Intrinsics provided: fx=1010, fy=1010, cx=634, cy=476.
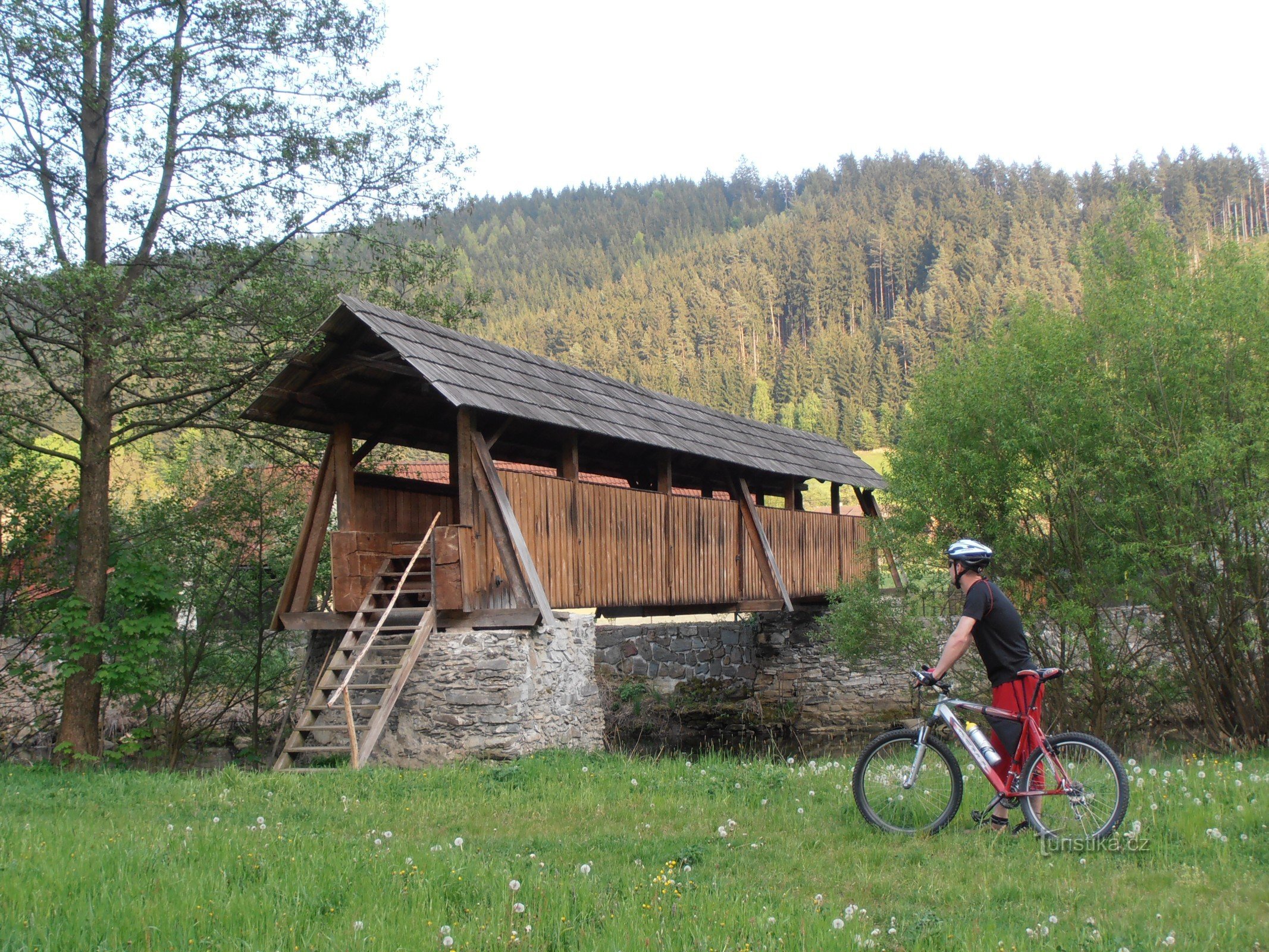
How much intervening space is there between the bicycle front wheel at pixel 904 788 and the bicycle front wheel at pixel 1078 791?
395 millimetres

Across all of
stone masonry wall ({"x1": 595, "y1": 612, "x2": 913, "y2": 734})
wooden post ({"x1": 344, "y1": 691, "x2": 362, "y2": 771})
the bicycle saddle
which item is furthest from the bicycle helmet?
stone masonry wall ({"x1": 595, "y1": 612, "x2": 913, "y2": 734})

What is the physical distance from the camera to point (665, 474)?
43.9 ft

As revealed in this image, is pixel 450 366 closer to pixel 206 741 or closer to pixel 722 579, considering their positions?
pixel 722 579

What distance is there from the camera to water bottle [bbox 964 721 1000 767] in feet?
17.0

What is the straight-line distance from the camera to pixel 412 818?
6414mm

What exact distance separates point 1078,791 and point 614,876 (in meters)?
2.32

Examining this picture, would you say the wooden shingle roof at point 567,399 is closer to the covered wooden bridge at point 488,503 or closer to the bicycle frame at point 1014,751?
the covered wooden bridge at point 488,503

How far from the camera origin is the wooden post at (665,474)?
13.2 metres

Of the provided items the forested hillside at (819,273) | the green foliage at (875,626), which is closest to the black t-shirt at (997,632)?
the green foliage at (875,626)

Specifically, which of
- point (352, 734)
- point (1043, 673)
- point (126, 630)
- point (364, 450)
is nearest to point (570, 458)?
point (364, 450)

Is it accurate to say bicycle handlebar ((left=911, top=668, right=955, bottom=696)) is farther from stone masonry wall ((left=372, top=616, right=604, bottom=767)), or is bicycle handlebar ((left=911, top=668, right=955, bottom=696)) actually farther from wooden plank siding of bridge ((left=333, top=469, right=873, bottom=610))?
wooden plank siding of bridge ((left=333, top=469, right=873, bottom=610))

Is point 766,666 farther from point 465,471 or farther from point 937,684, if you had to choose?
point 937,684

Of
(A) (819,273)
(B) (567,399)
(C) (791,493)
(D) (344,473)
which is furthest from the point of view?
(A) (819,273)

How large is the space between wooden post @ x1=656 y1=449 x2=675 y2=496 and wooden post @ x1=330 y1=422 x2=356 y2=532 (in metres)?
4.01
